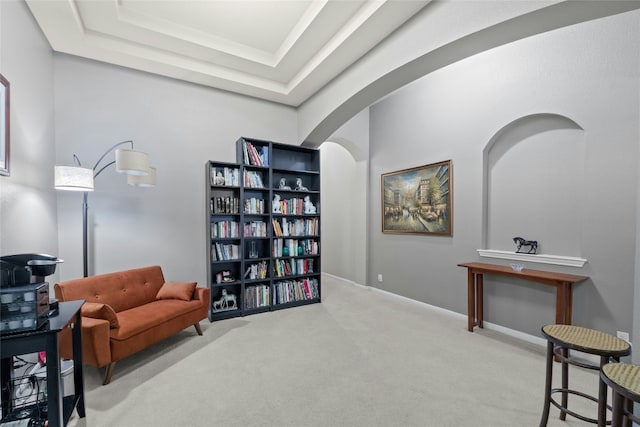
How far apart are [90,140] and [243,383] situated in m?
3.23

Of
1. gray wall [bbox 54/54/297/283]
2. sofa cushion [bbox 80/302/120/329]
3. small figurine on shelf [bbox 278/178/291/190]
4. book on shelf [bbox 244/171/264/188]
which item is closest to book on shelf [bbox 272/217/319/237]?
small figurine on shelf [bbox 278/178/291/190]

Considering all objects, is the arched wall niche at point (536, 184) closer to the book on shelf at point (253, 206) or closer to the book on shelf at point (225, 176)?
the book on shelf at point (253, 206)

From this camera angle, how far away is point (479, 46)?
88.7 inches

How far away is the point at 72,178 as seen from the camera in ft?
8.21

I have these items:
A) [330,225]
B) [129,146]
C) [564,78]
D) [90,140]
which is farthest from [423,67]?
[330,225]

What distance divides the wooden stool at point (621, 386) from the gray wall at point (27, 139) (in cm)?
366

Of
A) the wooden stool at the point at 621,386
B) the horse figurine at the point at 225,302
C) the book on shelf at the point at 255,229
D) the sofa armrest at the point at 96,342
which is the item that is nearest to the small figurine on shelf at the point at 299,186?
the book on shelf at the point at 255,229

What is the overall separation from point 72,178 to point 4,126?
24.7 inches

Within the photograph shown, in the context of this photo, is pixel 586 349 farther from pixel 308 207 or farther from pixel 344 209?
pixel 344 209

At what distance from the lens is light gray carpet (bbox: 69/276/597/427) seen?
189 cm

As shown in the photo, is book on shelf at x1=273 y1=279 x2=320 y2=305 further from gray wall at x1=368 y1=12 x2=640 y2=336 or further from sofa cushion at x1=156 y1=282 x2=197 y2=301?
gray wall at x1=368 y1=12 x2=640 y2=336

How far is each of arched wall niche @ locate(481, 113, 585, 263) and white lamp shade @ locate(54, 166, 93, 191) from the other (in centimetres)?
443

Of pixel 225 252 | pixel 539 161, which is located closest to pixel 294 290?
pixel 225 252

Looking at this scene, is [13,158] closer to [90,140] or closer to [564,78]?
[90,140]
